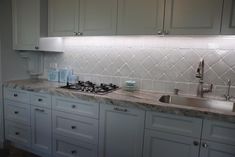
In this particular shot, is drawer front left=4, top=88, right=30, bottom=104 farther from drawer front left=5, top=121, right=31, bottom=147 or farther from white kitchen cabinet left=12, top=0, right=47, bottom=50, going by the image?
white kitchen cabinet left=12, top=0, right=47, bottom=50

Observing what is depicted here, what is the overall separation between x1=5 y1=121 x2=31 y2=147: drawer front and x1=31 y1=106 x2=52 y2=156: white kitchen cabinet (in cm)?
11

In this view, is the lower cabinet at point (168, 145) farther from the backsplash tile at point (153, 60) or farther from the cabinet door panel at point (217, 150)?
the backsplash tile at point (153, 60)

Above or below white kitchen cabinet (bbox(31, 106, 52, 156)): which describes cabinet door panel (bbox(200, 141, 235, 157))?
above

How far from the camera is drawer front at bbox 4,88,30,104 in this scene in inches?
92.8

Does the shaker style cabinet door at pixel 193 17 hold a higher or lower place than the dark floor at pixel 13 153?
higher

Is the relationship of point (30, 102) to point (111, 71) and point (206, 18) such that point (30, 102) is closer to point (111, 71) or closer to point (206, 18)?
point (111, 71)

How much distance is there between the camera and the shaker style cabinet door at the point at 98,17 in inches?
80.7

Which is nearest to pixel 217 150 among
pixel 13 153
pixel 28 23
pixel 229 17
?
pixel 229 17

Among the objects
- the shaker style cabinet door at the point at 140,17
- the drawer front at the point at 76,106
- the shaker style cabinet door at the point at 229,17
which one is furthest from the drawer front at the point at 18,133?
the shaker style cabinet door at the point at 229,17

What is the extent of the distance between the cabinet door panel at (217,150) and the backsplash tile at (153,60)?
665mm

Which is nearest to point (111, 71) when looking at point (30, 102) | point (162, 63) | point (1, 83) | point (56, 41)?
point (162, 63)

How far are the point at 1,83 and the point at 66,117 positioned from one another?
3.50ft

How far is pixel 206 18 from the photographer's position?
1.66m

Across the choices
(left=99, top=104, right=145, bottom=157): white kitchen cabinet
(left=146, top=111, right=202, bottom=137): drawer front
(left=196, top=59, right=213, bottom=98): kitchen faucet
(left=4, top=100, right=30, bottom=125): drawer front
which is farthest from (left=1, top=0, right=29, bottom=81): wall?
(left=196, top=59, right=213, bottom=98): kitchen faucet
